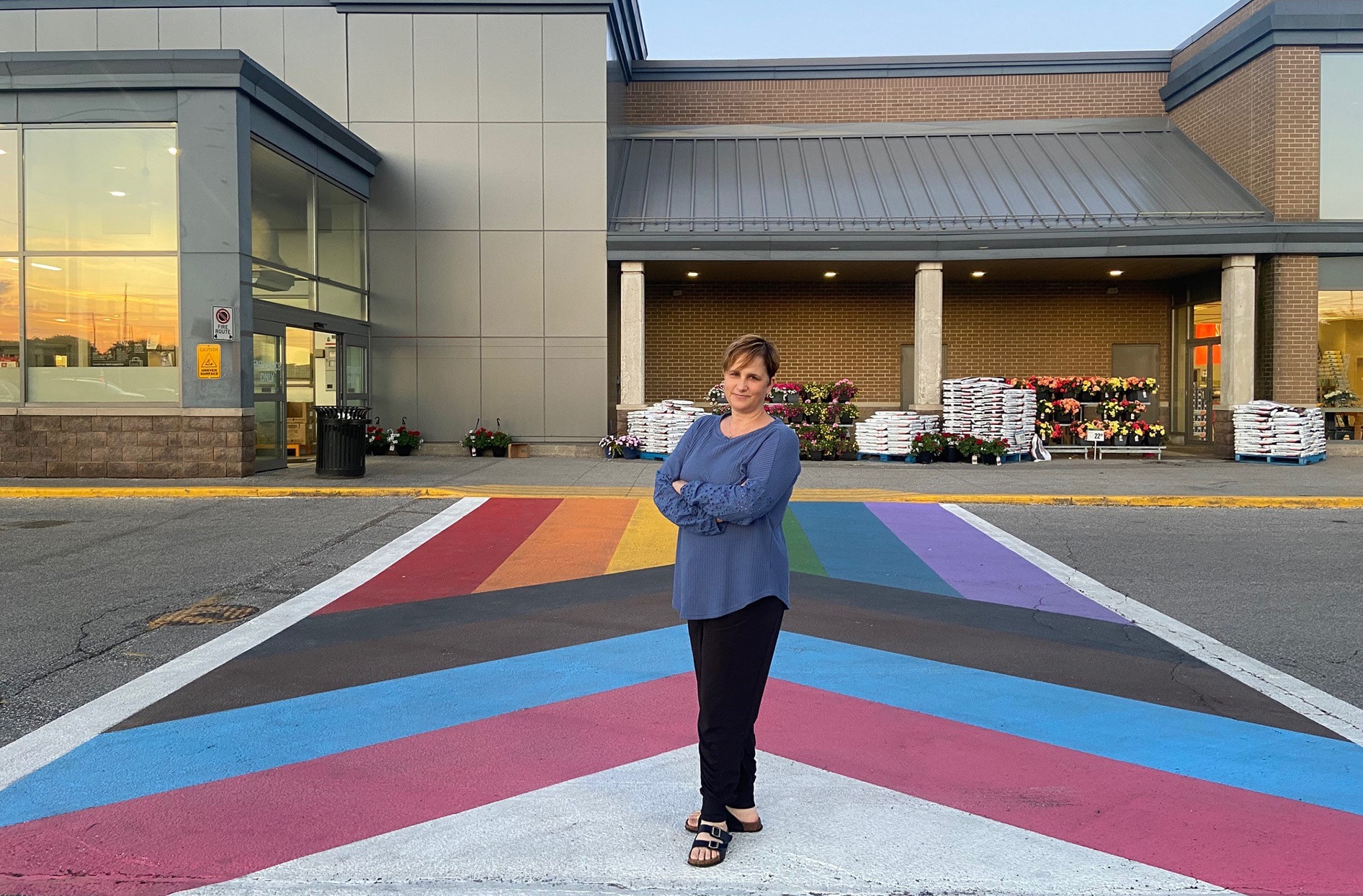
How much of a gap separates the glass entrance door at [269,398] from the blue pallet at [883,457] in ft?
35.2

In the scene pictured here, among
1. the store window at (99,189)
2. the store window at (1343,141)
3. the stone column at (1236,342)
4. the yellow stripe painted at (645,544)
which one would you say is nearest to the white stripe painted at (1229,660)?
the yellow stripe painted at (645,544)

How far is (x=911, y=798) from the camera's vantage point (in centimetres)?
418

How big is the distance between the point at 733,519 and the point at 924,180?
21866 millimetres

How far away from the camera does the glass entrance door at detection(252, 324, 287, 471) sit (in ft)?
54.0

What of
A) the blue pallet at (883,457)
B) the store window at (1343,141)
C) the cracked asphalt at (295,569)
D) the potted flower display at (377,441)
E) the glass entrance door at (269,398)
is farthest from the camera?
the potted flower display at (377,441)

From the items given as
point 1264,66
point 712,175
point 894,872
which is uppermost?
point 1264,66

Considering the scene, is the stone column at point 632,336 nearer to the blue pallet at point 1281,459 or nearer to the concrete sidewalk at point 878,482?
the concrete sidewalk at point 878,482

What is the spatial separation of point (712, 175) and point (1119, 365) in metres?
11.0

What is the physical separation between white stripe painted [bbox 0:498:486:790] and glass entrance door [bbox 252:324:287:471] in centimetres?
767

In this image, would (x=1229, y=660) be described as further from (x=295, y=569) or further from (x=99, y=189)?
(x=99, y=189)

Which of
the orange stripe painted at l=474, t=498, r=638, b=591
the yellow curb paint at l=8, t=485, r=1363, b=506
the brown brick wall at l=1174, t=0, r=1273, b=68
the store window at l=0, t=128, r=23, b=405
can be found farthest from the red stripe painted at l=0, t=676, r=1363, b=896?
the brown brick wall at l=1174, t=0, r=1273, b=68

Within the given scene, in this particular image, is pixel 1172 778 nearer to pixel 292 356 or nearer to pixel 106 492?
pixel 106 492

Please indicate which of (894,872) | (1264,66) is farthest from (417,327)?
(894,872)

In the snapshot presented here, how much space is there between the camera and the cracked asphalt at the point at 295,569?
6.32 m
